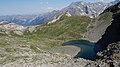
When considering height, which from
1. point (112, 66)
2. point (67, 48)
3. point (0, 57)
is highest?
point (112, 66)

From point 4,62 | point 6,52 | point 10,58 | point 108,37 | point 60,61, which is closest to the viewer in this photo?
point 60,61

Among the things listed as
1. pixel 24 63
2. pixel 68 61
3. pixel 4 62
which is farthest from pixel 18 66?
pixel 68 61

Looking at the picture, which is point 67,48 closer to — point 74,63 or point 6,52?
point 6,52

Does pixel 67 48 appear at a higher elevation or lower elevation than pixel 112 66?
lower

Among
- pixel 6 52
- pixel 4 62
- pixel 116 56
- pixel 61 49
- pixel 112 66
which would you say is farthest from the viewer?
pixel 61 49

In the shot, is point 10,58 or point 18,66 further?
point 10,58

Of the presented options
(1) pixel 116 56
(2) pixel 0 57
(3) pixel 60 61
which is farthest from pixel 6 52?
(1) pixel 116 56

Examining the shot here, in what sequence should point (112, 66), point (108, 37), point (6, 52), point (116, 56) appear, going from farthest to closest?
point (108, 37) → point (6, 52) → point (116, 56) → point (112, 66)

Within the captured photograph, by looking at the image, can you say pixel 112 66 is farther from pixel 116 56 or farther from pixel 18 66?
pixel 18 66

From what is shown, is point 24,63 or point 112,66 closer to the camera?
point 112,66
